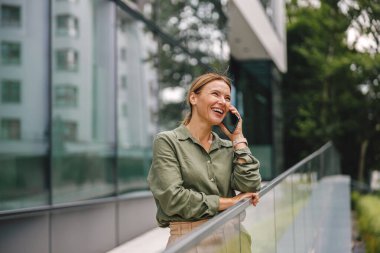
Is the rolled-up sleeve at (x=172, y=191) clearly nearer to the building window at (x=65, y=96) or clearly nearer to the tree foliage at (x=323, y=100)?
the building window at (x=65, y=96)

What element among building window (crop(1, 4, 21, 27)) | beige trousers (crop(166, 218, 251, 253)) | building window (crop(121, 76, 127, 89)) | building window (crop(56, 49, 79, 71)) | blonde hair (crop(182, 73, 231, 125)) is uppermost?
building window (crop(1, 4, 21, 27))

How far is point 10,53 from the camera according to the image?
→ 285 inches

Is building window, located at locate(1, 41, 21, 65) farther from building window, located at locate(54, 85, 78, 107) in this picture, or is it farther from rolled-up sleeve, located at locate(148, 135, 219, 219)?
rolled-up sleeve, located at locate(148, 135, 219, 219)

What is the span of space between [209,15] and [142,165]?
5271mm

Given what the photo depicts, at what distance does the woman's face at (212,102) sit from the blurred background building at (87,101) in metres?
0.69

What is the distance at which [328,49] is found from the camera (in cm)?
3033

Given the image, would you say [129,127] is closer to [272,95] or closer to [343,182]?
[343,182]

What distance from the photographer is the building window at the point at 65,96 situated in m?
7.91

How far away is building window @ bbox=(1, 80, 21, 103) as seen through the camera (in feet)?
23.2

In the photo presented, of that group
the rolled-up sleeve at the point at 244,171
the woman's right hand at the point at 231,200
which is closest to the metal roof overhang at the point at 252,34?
the woman's right hand at the point at 231,200

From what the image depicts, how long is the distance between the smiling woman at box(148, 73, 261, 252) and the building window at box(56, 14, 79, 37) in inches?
207

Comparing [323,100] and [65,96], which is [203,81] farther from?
[323,100]

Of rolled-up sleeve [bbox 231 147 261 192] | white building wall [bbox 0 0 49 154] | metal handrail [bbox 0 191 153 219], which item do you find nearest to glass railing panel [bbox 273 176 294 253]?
rolled-up sleeve [bbox 231 147 261 192]

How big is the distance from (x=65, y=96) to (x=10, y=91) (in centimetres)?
110
